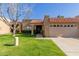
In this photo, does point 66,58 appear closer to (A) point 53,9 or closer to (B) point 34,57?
(B) point 34,57

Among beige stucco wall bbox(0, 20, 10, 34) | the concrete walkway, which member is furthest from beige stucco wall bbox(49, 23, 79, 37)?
beige stucco wall bbox(0, 20, 10, 34)

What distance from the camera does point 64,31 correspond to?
80.9 feet

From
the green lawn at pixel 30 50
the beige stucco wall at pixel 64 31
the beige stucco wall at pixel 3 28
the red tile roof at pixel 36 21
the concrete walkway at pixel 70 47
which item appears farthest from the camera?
the beige stucco wall at pixel 3 28

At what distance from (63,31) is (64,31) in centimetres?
14

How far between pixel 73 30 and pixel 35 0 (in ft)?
56.3

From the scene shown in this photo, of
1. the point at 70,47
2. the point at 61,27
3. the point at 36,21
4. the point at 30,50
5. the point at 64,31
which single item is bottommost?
the point at 70,47

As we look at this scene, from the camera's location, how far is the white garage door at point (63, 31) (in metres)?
24.6

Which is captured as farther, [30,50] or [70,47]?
[70,47]

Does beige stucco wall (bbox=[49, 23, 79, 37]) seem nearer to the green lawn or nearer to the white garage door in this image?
the white garage door

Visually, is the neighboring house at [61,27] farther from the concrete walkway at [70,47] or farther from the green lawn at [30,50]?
the green lawn at [30,50]

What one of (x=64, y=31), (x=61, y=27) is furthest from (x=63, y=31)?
(x=61, y=27)

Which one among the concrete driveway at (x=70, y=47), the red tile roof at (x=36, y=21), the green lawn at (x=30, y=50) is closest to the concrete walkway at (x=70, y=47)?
the concrete driveway at (x=70, y=47)

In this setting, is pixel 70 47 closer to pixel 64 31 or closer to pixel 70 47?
pixel 70 47

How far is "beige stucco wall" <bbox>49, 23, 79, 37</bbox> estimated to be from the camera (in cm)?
2455
